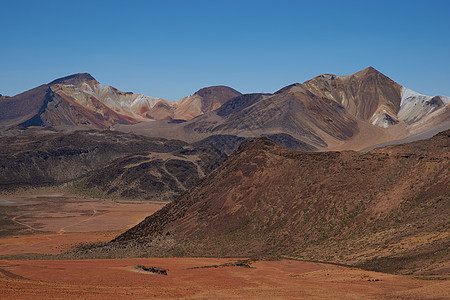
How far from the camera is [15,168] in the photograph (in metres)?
152

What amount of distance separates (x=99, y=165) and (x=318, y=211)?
13494 centimetres

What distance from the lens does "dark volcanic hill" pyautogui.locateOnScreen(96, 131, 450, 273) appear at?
41.4 m

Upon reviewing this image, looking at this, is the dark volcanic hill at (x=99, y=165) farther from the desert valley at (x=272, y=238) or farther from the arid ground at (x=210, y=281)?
the arid ground at (x=210, y=281)

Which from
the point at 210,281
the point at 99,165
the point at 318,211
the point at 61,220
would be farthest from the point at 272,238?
the point at 99,165

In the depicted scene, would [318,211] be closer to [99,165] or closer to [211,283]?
[211,283]

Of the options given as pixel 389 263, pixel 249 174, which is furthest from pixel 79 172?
pixel 389 263

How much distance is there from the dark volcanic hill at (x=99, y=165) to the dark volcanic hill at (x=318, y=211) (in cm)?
7317

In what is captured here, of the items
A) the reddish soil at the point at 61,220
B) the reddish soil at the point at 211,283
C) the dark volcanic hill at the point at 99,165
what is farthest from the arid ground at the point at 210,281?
the dark volcanic hill at the point at 99,165

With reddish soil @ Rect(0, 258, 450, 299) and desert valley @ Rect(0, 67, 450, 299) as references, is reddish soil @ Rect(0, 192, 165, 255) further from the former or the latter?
reddish soil @ Rect(0, 258, 450, 299)

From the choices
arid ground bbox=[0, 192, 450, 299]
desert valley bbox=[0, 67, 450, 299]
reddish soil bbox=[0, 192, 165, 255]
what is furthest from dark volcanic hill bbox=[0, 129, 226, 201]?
arid ground bbox=[0, 192, 450, 299]

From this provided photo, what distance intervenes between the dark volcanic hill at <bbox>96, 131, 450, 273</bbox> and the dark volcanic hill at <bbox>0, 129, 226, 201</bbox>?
2881 inches

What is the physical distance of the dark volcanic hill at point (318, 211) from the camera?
4144 cm

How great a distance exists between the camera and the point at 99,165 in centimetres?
17375

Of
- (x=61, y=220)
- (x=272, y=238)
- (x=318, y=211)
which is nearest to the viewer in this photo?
(x=272, y=238)
